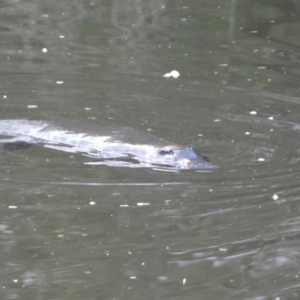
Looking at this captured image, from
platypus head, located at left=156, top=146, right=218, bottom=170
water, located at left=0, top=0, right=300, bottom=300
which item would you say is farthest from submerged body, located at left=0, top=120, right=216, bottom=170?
water, located at left=0, top=0, right=300, bottom=300

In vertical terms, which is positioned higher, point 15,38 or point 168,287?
point 168,287

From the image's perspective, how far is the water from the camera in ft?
15.9

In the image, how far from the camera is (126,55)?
10.7m

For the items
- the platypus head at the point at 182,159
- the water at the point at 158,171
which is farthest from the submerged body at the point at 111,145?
the water at the point at 158,171

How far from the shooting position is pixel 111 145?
23.2 ft

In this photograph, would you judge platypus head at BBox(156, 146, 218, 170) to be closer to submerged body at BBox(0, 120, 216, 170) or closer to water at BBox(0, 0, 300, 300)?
submerged body at BBox(0, 120, 216, 170)

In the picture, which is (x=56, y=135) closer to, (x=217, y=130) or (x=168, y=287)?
(x=217, y=130)

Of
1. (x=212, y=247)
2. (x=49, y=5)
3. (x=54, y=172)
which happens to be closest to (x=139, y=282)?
(x=212, y=247)

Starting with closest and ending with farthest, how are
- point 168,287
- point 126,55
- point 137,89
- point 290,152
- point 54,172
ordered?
point 168,287, point 54,172, point 290,152, point 137,89, point 126,55

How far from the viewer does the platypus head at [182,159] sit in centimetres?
659

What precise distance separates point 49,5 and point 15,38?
179 cm

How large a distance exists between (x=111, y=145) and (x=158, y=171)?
0.69 meters

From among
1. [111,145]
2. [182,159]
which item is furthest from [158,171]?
[111,145]

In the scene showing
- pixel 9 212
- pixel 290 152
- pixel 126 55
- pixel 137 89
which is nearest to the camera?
pixel 9 212
